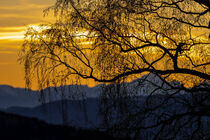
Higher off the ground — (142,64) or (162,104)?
(142,64)

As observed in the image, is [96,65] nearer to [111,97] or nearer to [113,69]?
[113,69]

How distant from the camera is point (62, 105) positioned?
9.38m

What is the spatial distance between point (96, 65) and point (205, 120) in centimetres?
267

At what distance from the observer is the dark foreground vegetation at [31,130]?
864 centimetres

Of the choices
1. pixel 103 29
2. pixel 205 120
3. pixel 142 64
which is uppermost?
pixel 103 29

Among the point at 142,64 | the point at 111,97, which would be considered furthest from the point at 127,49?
the point at 111,97

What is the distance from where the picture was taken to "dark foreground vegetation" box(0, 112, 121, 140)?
8.64 metres

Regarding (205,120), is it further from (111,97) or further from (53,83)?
(53,83)

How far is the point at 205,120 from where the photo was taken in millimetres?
10109

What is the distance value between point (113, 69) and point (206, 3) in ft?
8.68

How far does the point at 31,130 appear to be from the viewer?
8719mm

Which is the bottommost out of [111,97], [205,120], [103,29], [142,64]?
[205,120]

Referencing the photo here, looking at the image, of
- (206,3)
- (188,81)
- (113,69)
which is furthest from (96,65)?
(206,3)

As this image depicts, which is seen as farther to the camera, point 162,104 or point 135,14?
point 135,14
